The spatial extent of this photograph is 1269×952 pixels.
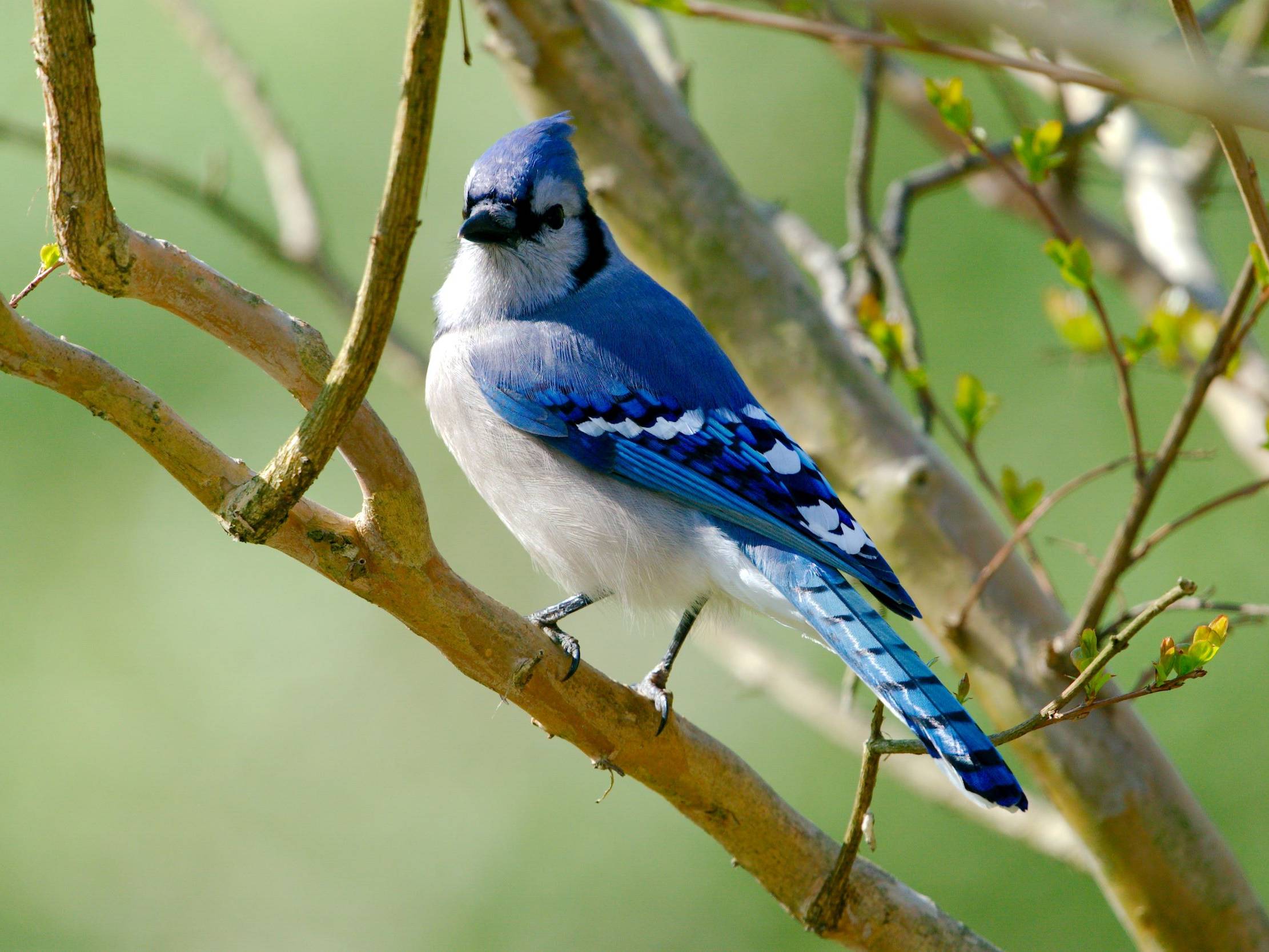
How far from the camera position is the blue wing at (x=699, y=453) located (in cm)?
176

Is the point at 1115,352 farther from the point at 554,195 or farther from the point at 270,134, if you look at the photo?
the point at 270,134

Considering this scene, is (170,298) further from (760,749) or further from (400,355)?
(760,749)

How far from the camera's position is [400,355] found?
251 centimetres

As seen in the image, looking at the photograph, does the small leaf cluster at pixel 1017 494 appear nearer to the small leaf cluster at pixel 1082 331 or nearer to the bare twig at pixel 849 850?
the small leaf cluster at pixel 1082 331

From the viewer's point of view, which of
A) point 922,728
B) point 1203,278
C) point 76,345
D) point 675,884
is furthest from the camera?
point 675,884

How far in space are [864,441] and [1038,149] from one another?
0.51 metres

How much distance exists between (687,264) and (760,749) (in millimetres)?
1749

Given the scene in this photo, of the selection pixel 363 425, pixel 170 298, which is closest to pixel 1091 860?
pixel 363 425

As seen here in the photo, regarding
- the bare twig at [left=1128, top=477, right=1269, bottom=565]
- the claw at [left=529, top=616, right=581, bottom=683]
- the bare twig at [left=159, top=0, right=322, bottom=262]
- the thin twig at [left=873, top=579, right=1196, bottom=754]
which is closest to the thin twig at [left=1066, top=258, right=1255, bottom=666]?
the bare twig at [left=1128, top=477, right=1269, bottom=565]

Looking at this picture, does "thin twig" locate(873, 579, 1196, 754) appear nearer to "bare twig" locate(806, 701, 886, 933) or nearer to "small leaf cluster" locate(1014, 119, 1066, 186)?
"bare twig" locate(806, 701, 886, 933)

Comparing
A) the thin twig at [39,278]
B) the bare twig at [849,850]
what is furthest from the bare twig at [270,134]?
the bare twig at [849,850]

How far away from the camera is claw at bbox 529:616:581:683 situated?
150 centimetres

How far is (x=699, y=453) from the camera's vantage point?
1886 millimetres

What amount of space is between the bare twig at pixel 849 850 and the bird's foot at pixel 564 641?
1.14 feet
